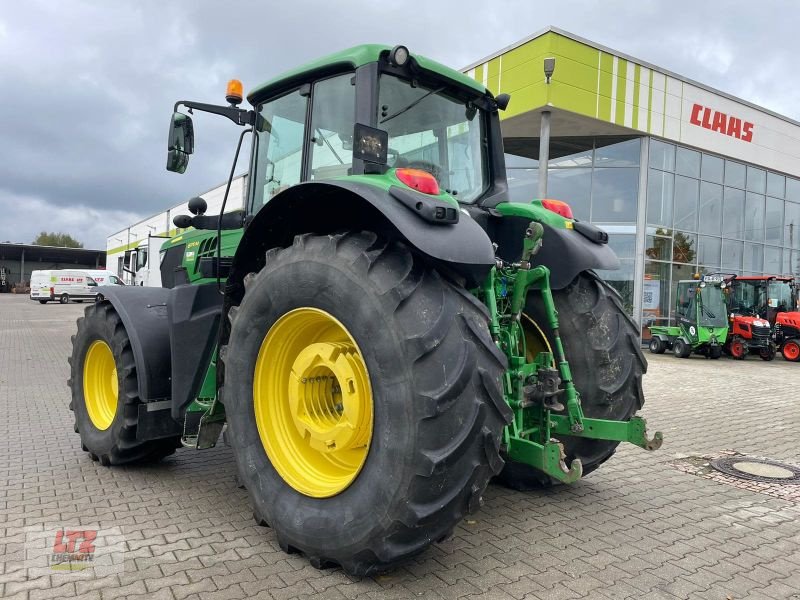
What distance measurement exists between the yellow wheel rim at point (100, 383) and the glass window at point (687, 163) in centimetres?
1811

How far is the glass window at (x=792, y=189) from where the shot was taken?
22.1 m

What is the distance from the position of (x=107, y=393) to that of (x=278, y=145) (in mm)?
2471

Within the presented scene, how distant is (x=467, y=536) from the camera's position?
328 centimetres

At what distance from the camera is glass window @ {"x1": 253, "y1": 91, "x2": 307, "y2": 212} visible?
375 centimetres

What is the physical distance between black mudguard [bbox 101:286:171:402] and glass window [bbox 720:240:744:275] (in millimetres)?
20400

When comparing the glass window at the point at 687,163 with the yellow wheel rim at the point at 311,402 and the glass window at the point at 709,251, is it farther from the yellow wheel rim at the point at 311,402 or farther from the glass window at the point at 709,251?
the yellow wheel rim at the point at 311,402

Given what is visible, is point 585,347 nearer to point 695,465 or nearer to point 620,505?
point 620,505

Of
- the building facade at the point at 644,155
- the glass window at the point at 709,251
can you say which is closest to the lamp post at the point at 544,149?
the building facade at the point at 644,155

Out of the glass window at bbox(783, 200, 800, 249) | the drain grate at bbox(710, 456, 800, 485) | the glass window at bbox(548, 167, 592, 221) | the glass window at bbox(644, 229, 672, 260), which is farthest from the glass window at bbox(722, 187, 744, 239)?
the drain grate at bbox(710, 456, 800, 485)

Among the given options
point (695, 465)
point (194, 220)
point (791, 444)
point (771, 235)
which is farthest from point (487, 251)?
→ point (771, 235)

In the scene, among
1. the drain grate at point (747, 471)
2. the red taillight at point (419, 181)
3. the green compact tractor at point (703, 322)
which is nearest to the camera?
the red taillight at point (419, 181)

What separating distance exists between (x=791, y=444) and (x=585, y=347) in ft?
12.4

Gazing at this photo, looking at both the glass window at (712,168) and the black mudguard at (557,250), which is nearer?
the black mudguard at (557,250)

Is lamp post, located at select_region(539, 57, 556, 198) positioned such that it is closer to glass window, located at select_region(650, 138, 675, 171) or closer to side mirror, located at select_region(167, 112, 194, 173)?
glass window, located at select_region(650, 138, 675, 171)
